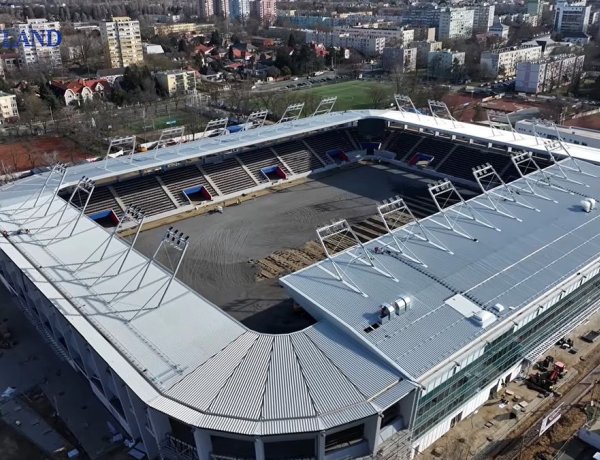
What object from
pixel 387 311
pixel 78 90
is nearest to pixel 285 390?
pixel 387 311

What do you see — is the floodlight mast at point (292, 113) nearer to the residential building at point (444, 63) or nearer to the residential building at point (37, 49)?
the residential building at point (444, 63)

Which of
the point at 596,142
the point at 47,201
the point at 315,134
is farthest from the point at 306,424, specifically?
the point at 596,142

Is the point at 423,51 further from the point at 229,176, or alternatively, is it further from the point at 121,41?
the point at 229,176

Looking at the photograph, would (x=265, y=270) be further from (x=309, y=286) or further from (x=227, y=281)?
(x=309, y=286)

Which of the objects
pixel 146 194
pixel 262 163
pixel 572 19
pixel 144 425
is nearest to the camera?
pixel 144 425

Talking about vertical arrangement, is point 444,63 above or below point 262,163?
above

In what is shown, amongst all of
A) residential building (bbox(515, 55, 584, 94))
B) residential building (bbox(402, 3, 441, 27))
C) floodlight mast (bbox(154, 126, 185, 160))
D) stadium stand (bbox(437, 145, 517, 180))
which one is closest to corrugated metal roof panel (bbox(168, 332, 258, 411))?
floodlight mast (bbox(154, 126, 185, 160))

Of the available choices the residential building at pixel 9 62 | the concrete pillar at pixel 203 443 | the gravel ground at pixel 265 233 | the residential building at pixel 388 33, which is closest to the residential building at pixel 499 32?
the residential building at pixel 388 33
